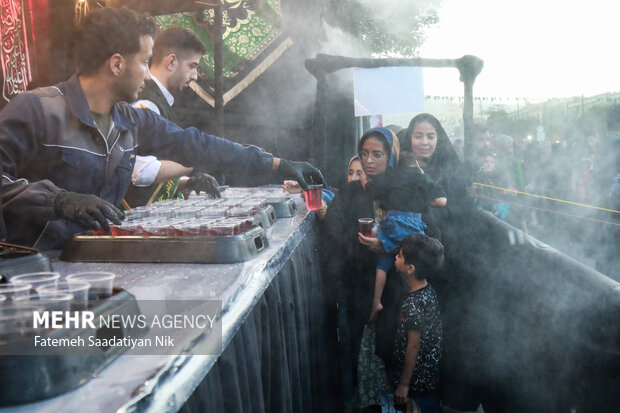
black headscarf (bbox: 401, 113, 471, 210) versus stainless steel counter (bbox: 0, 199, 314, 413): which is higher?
black headscarf (bbox: 401, 113, 471, 210)

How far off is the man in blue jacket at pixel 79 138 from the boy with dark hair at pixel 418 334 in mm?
1498

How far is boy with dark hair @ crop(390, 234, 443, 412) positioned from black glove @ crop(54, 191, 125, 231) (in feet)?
5.19

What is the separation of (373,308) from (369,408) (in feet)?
1.92

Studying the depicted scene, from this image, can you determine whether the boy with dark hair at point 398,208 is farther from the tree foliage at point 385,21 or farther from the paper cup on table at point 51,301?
the tree foliage at point 385,21

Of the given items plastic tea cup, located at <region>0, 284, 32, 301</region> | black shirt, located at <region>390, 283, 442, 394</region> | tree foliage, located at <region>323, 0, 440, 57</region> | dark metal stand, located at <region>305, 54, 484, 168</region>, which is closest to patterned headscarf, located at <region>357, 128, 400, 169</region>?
black shirt, located at <region>390, 283, 442, 394</region>

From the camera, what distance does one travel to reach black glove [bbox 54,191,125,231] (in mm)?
1486

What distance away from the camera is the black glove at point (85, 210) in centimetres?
149

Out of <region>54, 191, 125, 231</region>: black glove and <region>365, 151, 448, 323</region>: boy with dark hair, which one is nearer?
<region>54, 191, 125, 231</region>: black glove

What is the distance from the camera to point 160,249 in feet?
4.87

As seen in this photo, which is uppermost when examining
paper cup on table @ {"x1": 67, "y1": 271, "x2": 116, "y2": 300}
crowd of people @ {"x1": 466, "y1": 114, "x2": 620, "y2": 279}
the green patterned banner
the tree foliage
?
the tree foliage

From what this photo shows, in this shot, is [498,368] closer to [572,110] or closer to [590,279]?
[590,279]

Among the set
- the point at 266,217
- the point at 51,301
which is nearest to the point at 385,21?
the point at 266,217

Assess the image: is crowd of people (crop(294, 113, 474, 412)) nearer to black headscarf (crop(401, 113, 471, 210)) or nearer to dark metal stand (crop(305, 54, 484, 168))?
black headscarf (crop(401, 113, 471, 210))

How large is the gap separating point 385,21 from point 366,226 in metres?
11.9
